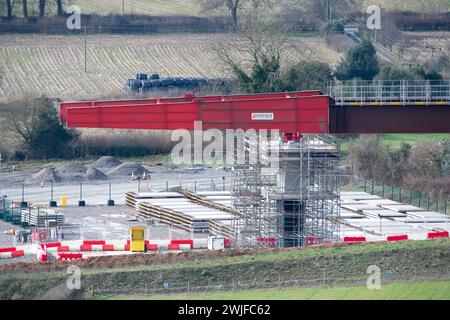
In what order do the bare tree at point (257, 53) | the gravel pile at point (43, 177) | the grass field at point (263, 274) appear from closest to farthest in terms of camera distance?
1. the grass field at point (263, 274)
2. the gravel pile at point (43, 177)
3. the bare tree at point (257, 53)

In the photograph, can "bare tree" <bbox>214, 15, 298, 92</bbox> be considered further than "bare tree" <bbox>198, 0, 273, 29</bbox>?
No

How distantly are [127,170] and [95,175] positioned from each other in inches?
71.3

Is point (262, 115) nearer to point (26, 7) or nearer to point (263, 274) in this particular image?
point (263, 274)

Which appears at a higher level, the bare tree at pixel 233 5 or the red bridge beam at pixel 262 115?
the bare tree at pixel 233 5

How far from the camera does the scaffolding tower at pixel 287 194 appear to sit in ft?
132

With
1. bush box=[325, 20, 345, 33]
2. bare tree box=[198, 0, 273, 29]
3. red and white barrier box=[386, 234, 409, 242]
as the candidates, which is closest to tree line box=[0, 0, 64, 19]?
bare tree box=[198, 0, 273, 29]

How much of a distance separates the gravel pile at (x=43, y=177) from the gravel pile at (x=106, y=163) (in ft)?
8.60

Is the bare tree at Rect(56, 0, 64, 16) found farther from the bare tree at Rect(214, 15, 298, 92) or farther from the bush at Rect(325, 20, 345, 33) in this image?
the bush at Rect(325, 20, 345, 33)

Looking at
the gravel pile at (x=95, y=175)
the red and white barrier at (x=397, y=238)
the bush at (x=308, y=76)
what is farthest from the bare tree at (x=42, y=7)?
the red and white barrier at (x=397, y=238)

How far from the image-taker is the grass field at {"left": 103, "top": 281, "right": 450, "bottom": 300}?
32.1 meters

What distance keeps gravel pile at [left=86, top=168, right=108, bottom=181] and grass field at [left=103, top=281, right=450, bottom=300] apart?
24751 mm

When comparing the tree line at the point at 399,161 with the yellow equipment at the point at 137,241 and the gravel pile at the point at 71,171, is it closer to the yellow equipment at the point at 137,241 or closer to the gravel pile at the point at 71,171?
the gravel pile at the point at 71,171

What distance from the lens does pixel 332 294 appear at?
107 feet
